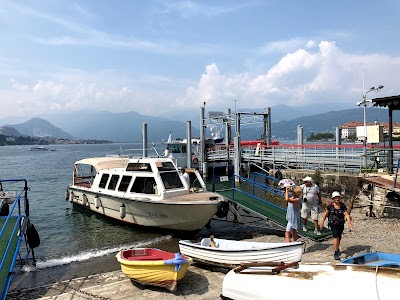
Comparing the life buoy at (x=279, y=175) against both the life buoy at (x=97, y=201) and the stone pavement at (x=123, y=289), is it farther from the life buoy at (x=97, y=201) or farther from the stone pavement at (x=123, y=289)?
the stone pavement at (x=123, y=289)

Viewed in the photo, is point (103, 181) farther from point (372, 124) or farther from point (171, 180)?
point (372, 124)

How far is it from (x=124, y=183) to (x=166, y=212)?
10.0 ft

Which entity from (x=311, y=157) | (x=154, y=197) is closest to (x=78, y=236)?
(x=154, y=197)

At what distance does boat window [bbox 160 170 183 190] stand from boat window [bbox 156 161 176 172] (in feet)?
0.80

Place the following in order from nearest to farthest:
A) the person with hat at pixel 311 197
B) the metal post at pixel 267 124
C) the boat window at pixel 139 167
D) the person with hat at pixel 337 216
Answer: the person with hat at pixel 337 216 → the person with hat at pixel 311 197 → the boat window at pixel 139 167 → the metal post at pixel 267 124

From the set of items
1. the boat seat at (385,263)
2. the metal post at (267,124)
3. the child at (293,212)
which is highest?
the metal post at (267,124)

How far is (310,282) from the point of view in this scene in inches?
228

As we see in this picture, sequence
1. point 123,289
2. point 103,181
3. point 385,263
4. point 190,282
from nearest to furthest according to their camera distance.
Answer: point 385,263
point 123,289
point 190,282
point 103,181

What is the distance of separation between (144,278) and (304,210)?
578 cm

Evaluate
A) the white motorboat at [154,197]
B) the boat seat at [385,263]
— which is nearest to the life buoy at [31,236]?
the white motorboat at [154,197]

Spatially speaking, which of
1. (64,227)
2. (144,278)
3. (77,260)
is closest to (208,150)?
(64,227)

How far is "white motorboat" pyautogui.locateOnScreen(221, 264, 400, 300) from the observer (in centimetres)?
531

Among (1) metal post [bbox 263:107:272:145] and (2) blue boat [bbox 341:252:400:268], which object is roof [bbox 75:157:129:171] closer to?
(2) blue boat [bbox 341:252:400:268]

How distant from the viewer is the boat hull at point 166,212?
12102 millimetres
